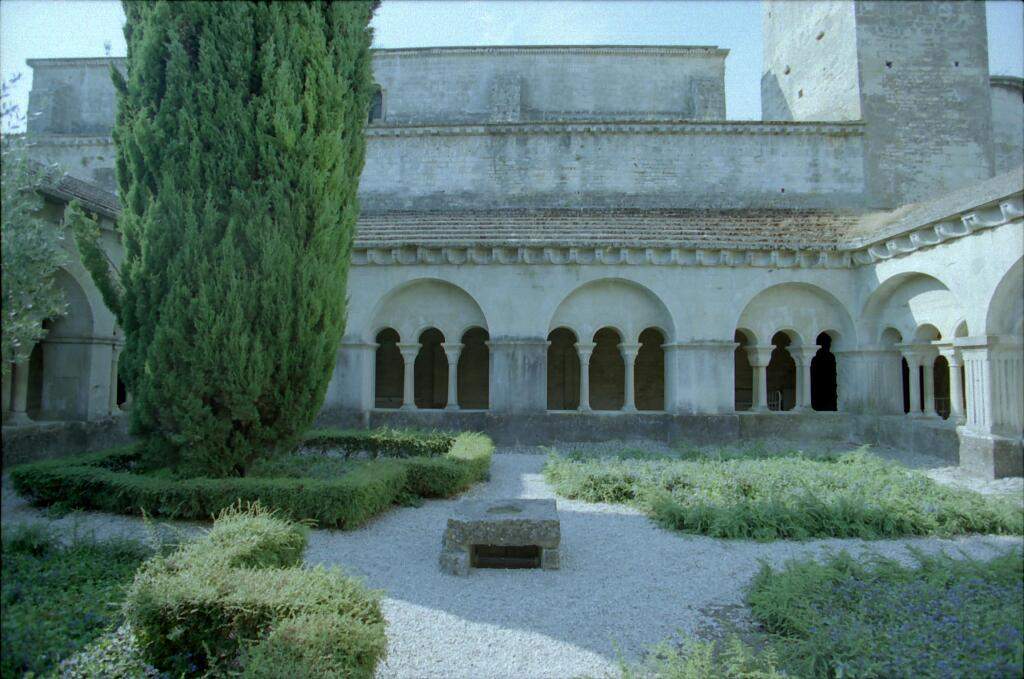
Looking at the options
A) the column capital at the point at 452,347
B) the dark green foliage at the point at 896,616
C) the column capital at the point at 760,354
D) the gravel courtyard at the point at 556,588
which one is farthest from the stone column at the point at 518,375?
the dark green foliage at the point at 896,616

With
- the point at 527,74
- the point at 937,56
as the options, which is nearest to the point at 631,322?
the point at 527,74

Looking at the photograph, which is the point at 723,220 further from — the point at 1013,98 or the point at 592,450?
the point at 1013,98

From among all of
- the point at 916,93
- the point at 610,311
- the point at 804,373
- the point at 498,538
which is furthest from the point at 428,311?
the point at 916,93

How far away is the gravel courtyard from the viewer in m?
4.03

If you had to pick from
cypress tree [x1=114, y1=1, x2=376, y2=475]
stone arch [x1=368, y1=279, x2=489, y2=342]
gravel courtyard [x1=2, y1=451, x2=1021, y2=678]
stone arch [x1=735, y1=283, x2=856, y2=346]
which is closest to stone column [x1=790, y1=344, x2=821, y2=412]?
stone arch [x1=735, y1=283, x2=856, y2=346]

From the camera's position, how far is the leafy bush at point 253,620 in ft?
10.1

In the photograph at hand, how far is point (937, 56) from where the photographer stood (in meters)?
15.9

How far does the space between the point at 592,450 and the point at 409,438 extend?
349 centimetres

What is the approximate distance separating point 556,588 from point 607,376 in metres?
12.9

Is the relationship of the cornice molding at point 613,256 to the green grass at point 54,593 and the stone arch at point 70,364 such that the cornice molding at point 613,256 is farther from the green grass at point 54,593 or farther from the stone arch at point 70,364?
the green grass at point 54,593

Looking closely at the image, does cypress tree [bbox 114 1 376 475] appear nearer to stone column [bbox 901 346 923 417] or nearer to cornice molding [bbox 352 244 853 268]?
cornice molding [bbox 352 244 853 268]

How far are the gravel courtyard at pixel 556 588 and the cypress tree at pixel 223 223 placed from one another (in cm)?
150

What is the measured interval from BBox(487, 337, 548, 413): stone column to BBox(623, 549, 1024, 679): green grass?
7898mm

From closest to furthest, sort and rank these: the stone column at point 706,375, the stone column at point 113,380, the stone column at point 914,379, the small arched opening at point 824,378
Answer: the stone column at point 113,380 → the stone column at point 914,379 → the stone column at point 706,375 → the small arched opening at point 824,378
